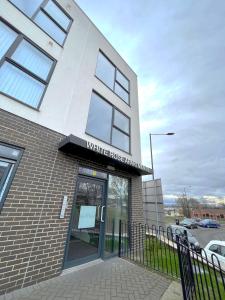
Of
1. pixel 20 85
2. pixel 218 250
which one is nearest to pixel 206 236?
pixel 218 250

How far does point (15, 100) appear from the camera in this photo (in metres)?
4.02

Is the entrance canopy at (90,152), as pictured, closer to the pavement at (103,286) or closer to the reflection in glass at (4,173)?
the reflection in glass at (4,173)

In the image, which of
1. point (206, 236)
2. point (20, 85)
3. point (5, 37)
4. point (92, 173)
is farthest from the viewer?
point (206, 236)

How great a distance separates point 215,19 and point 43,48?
6.99m

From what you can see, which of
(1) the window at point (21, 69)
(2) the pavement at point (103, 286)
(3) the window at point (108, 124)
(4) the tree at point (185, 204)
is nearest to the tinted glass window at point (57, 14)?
(1) the window at point (21, 69)

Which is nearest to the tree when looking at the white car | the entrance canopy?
the white car

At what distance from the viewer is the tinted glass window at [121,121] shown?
295 inches

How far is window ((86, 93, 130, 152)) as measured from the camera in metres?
6.20

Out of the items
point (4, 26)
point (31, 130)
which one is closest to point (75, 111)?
point (31, 130)

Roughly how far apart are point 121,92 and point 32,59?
15.7 feet

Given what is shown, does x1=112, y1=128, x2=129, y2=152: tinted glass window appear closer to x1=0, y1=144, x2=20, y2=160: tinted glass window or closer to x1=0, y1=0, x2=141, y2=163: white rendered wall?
x1=0, y1=0, x2=141, y2=163: white rendered wall

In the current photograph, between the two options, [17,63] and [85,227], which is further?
[85,227]

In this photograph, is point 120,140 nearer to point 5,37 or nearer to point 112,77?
point 112,77

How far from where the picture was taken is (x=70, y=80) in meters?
5.61
